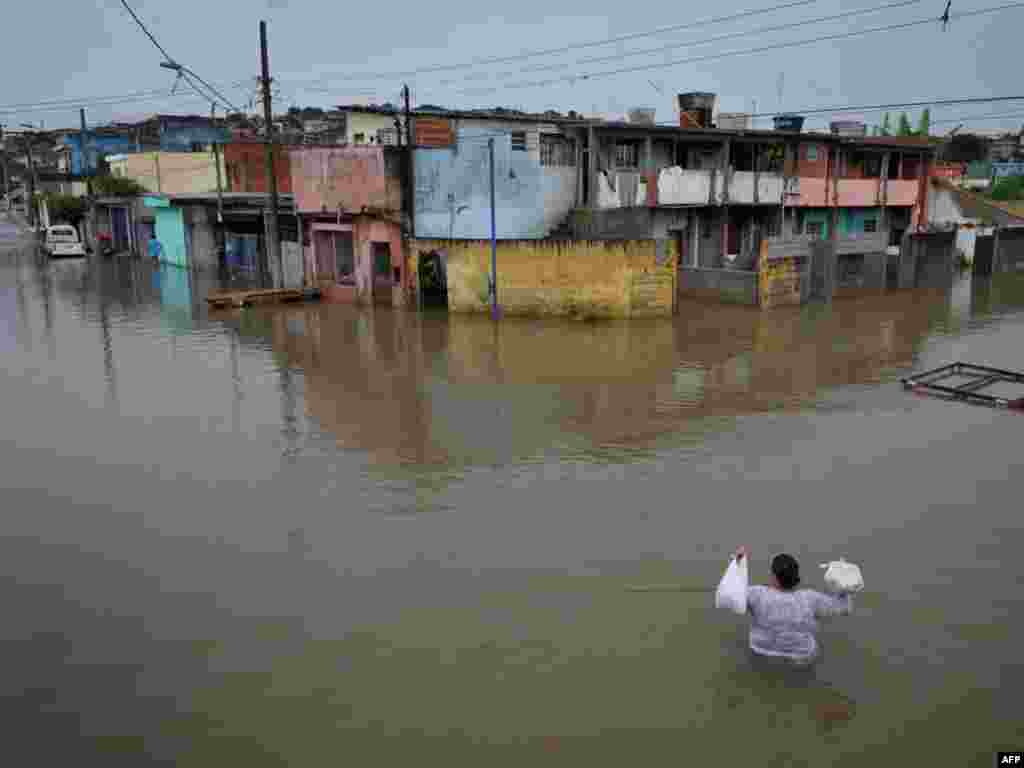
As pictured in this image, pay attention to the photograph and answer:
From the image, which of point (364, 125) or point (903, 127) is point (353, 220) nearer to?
point (364, 125)

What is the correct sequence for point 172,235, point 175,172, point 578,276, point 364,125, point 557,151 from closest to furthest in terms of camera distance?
point 578,276
point 557,151
point 364,125
point 172,235
point 175,172

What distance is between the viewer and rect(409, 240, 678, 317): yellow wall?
21469 mm

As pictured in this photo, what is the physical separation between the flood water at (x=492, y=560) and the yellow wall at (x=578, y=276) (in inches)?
204

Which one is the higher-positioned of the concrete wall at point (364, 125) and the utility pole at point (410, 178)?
the concrete wall at point (364, 125)

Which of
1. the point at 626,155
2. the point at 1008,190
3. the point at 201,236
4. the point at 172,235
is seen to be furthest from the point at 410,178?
the point at 1008,190

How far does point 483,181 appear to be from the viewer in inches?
930

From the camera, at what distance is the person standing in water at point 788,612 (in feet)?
19.5

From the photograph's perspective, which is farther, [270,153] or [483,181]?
[270,153]

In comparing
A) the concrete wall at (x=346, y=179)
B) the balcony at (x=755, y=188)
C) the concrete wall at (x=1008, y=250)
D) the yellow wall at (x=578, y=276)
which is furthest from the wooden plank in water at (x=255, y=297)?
the concrete wall at (x=1008, y=250)

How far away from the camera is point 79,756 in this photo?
564cm

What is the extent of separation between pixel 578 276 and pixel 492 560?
1428cm

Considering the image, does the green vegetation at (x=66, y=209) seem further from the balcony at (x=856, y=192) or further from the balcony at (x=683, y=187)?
the balcony at (x=856, y=192)

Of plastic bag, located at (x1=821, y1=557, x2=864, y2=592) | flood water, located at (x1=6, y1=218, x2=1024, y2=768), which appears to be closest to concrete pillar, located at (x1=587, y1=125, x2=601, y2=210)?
flood water, located at (x1=6, y1=218, x2=1024, y2=768)

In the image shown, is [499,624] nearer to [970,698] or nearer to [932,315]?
[970,698]
